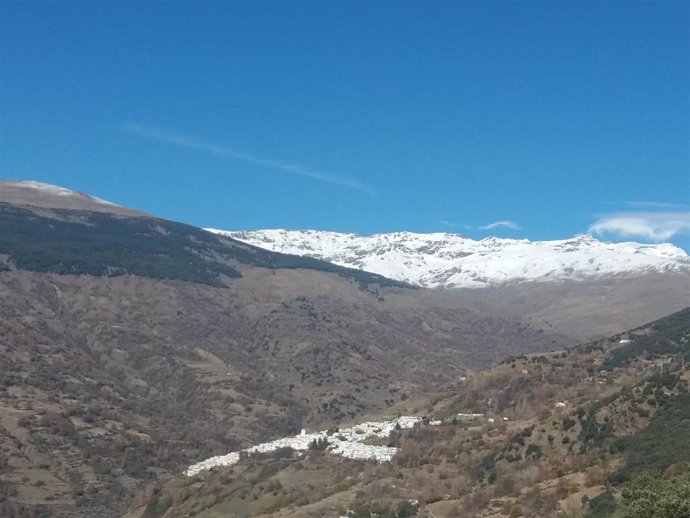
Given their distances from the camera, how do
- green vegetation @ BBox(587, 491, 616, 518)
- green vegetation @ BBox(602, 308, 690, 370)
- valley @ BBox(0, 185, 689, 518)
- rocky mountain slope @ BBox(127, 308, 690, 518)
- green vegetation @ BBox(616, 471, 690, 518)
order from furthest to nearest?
green vegetation @ BBox(602, 308, 690, 370) < valley @ BBox(0, 185, 689, 518) < rocky mountain slope @ BBox(127, 308, 690, 518) < green vegetation @ BBox(587, 491, 616, 518) < green vegetation @ BBox(616, 471, 690, 518)

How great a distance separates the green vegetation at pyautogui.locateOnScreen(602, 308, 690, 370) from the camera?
8044 centimetres

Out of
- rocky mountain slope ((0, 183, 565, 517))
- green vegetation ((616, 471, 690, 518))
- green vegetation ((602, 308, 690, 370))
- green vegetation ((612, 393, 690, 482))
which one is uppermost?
green vegetation ((602, 308, 690, 370))

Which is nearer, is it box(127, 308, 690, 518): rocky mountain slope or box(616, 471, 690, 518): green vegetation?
box(616, 471, 690, 518): green vegetation

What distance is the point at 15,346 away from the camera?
6161 inches

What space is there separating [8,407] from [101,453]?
709 inches

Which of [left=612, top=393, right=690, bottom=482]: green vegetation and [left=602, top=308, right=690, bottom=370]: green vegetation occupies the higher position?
[left=602, top=308, right=690, bottom=370]: green vegetation

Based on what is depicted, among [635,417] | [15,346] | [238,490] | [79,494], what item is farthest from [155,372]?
[635,417]

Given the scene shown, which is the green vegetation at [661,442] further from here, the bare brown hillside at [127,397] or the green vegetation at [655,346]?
the bare brown hillside at [127,397]

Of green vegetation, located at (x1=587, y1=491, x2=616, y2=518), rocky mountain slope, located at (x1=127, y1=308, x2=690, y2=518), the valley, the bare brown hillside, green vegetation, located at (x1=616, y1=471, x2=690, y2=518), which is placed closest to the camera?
green vegetation, located at (x1=616, y1=471, x2=690, y2=518)

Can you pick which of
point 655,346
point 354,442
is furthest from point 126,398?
point 655,346

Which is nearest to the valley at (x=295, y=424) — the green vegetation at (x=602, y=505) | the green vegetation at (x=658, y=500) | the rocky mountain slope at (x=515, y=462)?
the rocky mountain slope at (x=515, y=462)

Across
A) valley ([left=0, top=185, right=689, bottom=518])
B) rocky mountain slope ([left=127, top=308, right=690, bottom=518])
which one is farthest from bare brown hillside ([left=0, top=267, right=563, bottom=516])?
rocky mountain slope ([left=127, top=308, right=690, bottom=518])

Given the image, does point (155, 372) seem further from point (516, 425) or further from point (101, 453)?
point (516, 425)

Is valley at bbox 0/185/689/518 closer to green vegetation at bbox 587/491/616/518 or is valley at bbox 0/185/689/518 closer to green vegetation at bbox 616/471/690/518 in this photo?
green vegetation at bbox 587/491/616/518
